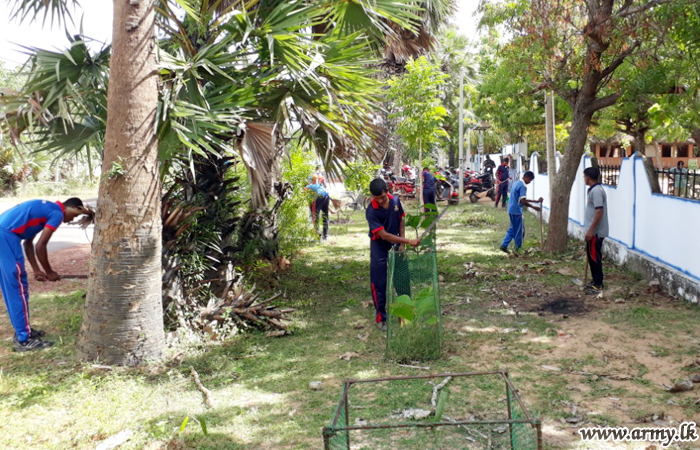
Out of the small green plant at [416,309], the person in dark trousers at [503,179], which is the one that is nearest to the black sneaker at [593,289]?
the small green plant at [416,309]

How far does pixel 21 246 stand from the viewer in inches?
237

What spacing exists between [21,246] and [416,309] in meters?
4.04

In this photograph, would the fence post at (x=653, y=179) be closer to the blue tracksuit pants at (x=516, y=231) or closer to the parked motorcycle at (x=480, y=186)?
the blue tracksuit pants at (x=516, y=231)

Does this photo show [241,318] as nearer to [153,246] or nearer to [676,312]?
[153,246]

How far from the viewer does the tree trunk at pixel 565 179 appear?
413 inches

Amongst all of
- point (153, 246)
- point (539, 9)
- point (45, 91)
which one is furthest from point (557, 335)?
point (45, 91)

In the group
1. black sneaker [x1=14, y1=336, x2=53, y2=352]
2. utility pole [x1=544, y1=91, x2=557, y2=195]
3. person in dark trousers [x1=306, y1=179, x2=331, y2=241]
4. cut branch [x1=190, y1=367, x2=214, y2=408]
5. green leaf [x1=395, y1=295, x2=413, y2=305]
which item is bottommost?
cut branch [x1=190, y1=367, x2=214, y2=408]

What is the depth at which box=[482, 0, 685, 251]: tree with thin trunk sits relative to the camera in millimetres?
8562

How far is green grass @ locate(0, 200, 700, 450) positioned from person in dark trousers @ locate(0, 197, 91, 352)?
34cm

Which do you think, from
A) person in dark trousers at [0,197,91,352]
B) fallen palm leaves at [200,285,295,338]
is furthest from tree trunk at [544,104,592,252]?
person in dark trousers at [0,197,91,352]

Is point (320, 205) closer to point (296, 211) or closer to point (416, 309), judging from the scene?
point (296, 211)

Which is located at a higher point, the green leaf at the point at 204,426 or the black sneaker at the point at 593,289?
the black sneaker at the point at 593,289

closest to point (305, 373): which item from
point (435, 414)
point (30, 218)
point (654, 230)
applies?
point (435, 414)

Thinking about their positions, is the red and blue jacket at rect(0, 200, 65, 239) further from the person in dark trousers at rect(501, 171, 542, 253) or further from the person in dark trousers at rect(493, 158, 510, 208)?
the person in dark trousers at rect(493, 158, 510, 208)
